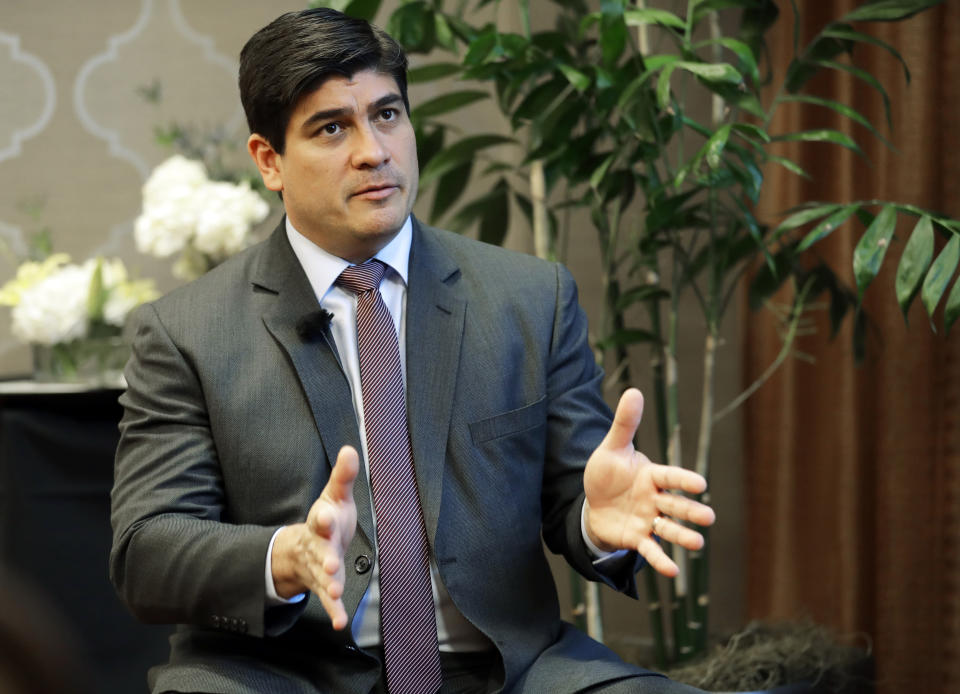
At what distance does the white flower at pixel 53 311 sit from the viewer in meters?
2.34

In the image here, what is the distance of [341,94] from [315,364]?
38cm

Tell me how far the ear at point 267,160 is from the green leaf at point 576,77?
0.53 m

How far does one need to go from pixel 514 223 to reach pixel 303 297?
1.32m

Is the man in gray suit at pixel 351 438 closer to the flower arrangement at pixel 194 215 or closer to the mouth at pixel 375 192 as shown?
the mouth at pixel 375 192

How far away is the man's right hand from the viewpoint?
47.9 inches

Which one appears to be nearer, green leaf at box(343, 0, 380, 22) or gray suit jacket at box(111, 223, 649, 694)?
gray suit jacket at box(111, 223, 649, 694)

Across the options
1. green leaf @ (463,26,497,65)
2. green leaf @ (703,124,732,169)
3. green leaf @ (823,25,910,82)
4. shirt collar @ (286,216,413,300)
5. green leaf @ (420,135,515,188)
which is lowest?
shirt collar @ (286,216,413,300)

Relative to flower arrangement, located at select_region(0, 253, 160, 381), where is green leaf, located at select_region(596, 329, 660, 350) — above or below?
below

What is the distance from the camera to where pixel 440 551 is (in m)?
1.51

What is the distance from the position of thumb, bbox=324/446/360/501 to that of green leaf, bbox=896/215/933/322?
3.11ft

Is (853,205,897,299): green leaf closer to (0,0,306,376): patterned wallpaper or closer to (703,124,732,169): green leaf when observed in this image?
(703,124,732,169): green leaf

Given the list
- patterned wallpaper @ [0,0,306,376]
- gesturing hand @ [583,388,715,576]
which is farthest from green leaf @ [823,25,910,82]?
patterned wallpaper @ [0,0,306,376]

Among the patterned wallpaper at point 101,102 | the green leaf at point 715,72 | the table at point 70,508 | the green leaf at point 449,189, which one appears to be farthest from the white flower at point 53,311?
the green leaf at point 715,72

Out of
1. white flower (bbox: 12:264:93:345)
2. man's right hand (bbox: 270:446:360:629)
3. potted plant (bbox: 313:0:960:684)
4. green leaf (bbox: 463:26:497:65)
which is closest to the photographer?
man's right hand (bbox: 270:446:360:629)
